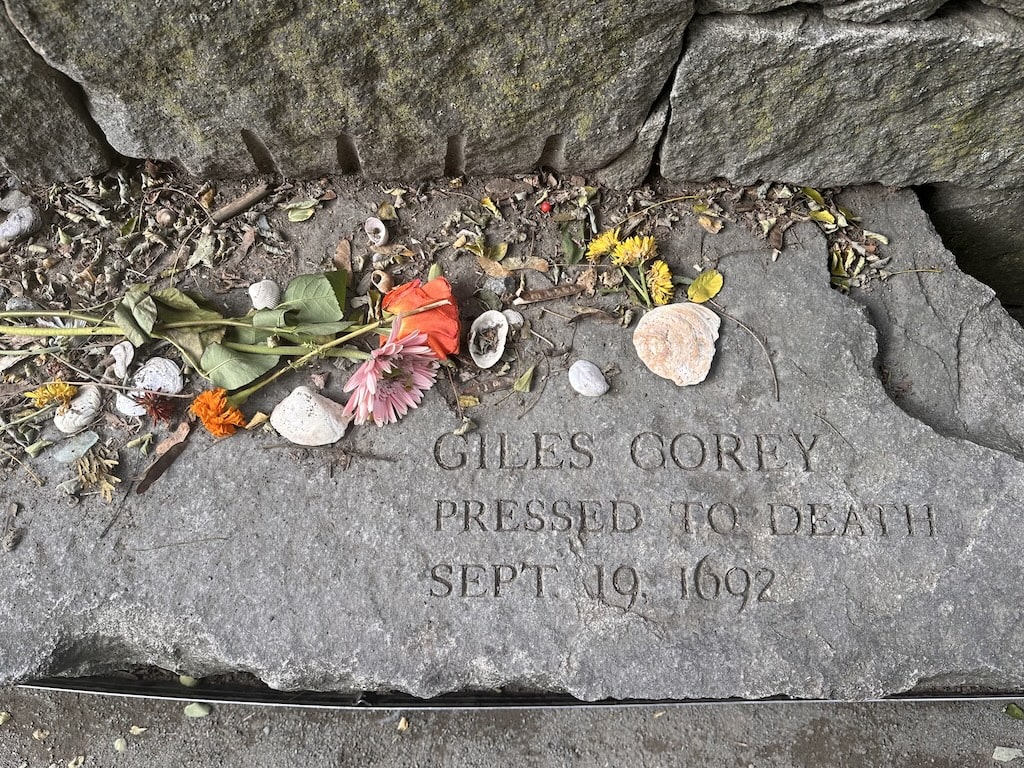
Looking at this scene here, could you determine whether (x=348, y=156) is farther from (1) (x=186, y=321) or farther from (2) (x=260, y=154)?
(1) (x=186, y=321)

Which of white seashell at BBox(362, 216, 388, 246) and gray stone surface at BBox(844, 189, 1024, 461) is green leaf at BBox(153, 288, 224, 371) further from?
gray stone surface at BBox(844, 189, 1024, 461)

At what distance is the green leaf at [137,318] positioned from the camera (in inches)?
59.9

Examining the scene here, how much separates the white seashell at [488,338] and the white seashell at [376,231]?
0.30 m

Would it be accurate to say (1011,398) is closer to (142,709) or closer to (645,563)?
(645,563)

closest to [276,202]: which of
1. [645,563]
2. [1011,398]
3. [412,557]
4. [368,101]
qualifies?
[368,101]

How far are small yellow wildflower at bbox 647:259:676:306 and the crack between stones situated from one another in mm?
1224

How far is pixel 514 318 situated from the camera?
5.37ft

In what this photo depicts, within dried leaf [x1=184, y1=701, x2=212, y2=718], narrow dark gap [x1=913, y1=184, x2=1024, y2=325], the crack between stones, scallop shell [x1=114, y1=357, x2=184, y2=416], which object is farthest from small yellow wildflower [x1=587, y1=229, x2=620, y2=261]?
dried leaf [x1=184, y1=701, x2=212, y2=718]

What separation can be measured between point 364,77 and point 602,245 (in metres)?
0.62

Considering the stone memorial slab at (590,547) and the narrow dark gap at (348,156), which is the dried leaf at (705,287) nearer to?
the stone memorial slab at (590,547)

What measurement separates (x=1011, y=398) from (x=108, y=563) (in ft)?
6.46

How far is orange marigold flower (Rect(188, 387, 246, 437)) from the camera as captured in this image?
4.90 feet

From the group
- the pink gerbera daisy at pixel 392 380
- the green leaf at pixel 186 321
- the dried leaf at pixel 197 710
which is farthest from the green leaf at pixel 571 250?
the dried leaf at pixel 197 710

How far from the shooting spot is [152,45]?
1.32 metres
